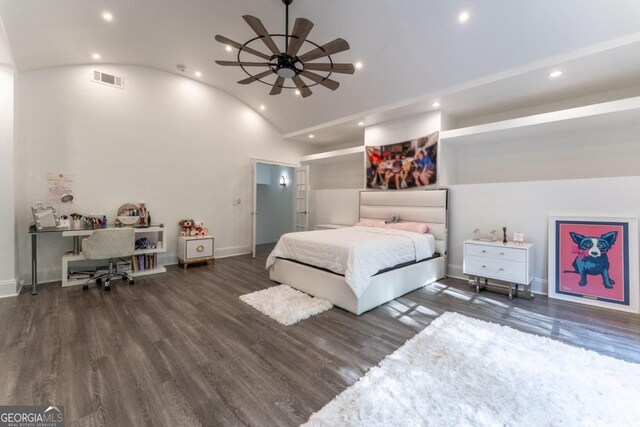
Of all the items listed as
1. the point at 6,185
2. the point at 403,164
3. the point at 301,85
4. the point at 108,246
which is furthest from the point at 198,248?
the point at 403,164

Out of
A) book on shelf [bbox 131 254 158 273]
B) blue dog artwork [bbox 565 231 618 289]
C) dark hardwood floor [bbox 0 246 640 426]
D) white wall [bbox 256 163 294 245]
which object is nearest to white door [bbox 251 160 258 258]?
white wall [bbox 256 163 294 245]

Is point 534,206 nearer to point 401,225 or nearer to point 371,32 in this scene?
point 401,225

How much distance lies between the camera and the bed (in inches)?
124

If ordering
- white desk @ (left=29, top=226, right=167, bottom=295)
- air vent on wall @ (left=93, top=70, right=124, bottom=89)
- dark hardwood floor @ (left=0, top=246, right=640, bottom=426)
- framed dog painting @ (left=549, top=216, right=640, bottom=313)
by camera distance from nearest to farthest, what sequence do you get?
dark hardwood floor @ (left=0, top=246, right=640, bottom=426) < framed dog painting @ (left=549, top=216, right=640, bottom=313) < white desk @ (left=29, top=226, right=167, bottom=295) < air vent on wall @ (left=93, top=70, right=124, bottom=89)

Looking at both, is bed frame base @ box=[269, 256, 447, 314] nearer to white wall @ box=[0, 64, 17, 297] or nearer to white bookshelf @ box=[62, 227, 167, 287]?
white bookshelf @ box=[62, 227, 167, 287]

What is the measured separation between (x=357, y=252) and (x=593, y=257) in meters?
3.06

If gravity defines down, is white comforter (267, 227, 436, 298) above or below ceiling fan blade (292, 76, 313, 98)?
below

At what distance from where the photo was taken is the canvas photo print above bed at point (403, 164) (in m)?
4.81

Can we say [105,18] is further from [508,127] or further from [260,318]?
[508,127]

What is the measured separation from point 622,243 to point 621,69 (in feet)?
7.03

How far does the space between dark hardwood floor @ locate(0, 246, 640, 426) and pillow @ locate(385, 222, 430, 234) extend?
107 centimetres

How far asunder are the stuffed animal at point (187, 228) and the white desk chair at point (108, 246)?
4.64 ft

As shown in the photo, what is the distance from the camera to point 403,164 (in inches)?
204

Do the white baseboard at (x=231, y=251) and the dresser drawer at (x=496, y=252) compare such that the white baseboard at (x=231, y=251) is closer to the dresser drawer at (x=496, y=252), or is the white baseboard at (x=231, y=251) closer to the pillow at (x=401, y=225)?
the pillow at (x=401, y=225)
